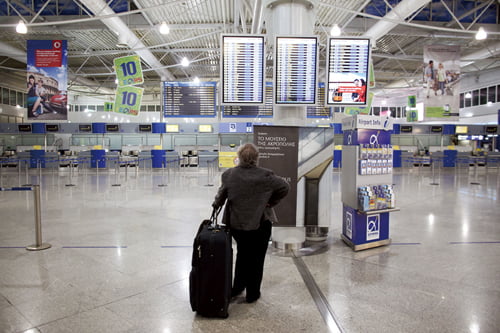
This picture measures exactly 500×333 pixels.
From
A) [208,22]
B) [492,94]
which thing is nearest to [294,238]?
[208,22]

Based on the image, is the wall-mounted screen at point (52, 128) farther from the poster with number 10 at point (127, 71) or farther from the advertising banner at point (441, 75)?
the advertising banner at point (441, 75)

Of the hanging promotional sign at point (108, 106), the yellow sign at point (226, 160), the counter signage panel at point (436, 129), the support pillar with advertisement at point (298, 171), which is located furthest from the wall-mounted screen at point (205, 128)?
the support pillar with advertisement at point (298, 171)

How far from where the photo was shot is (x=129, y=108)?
37.7ft

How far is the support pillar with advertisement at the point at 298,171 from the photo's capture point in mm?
4625

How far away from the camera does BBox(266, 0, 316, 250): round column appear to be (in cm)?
454

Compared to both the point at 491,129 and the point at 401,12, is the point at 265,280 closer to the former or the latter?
the point at 401,12

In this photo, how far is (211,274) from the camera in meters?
2.87

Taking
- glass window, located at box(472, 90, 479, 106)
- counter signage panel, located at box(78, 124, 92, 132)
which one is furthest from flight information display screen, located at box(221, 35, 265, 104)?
glass window, located at box(472, 90, 479, 106)

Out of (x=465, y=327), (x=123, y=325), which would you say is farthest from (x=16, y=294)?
(x=465, y=327)

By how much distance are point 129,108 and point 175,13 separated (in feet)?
12.4

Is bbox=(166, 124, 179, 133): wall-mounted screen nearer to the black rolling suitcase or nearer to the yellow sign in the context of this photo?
the yellow sign

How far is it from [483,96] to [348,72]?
77.2ft

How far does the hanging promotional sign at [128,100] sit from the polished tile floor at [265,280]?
17.6 ft

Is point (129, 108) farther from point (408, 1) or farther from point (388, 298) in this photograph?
point (388, 298)
